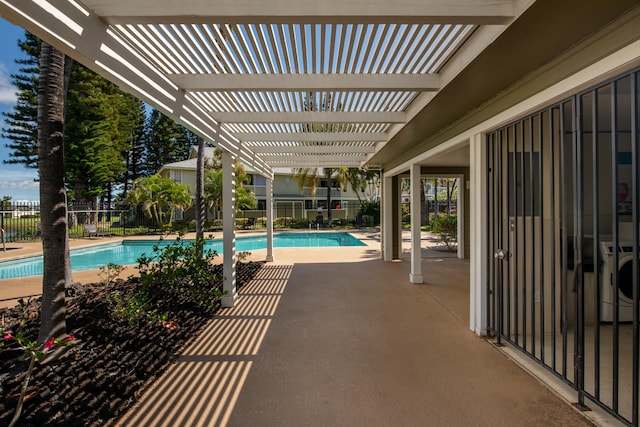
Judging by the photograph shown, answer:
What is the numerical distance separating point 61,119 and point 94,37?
1676 millimetres

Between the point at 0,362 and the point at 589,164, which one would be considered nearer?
the point at 0,362

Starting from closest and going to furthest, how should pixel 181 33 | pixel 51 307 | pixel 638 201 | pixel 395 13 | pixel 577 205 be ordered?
1. pixel 638 201
2. pixel 395 13
3. pixel 577 205
4. pixel 181 33
5. pixel 51 307

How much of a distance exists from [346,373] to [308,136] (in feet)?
13.4

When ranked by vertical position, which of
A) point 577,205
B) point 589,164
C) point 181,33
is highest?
point 181,33

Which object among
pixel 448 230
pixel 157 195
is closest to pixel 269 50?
pixel 448 230

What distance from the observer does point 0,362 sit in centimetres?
279

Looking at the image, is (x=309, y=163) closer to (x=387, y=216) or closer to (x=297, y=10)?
(x=387, y=216)

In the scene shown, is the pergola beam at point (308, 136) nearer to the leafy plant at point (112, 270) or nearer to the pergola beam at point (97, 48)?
the pergola beam at point (97, 48)

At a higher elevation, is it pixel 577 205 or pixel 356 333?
pixel 577 205

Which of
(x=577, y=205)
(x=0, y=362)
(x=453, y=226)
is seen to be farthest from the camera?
(x=453, y=226)

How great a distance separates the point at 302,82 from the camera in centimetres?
326

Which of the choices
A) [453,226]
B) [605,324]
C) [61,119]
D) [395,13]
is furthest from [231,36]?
[453,226]

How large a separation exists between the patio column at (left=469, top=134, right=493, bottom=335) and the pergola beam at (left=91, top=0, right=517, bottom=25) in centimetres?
188

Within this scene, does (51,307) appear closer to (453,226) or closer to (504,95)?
(504,95)
